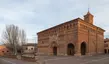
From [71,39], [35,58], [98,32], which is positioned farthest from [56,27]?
[35,58]

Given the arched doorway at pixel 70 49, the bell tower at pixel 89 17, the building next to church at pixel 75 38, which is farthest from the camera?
the bell tower at pixel 89 17

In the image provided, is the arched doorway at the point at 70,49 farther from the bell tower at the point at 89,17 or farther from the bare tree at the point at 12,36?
the bare tree at the point at 12,36

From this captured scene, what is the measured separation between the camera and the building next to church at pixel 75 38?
3541cm

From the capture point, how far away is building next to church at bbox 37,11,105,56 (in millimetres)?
35406

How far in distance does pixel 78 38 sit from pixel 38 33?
990 inches

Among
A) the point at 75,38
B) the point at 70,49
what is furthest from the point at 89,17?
the point at 70,49

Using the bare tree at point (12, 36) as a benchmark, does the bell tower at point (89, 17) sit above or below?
above

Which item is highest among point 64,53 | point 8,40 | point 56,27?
point 56,27

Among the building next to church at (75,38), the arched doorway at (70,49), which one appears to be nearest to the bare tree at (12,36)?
the building next to church at (75,38)

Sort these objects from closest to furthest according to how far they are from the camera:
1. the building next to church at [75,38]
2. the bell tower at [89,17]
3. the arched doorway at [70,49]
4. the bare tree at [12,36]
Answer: the building next to church at [75,38] → the arched doorway at [70,49] → the bell tower at [89,17] → the bare tree at [12,36]

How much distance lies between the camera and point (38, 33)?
56.4 m

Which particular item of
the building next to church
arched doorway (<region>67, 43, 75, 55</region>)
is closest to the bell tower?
the building next to church

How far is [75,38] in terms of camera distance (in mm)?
35406

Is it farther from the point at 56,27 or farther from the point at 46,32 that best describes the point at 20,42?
the point at 56,27
